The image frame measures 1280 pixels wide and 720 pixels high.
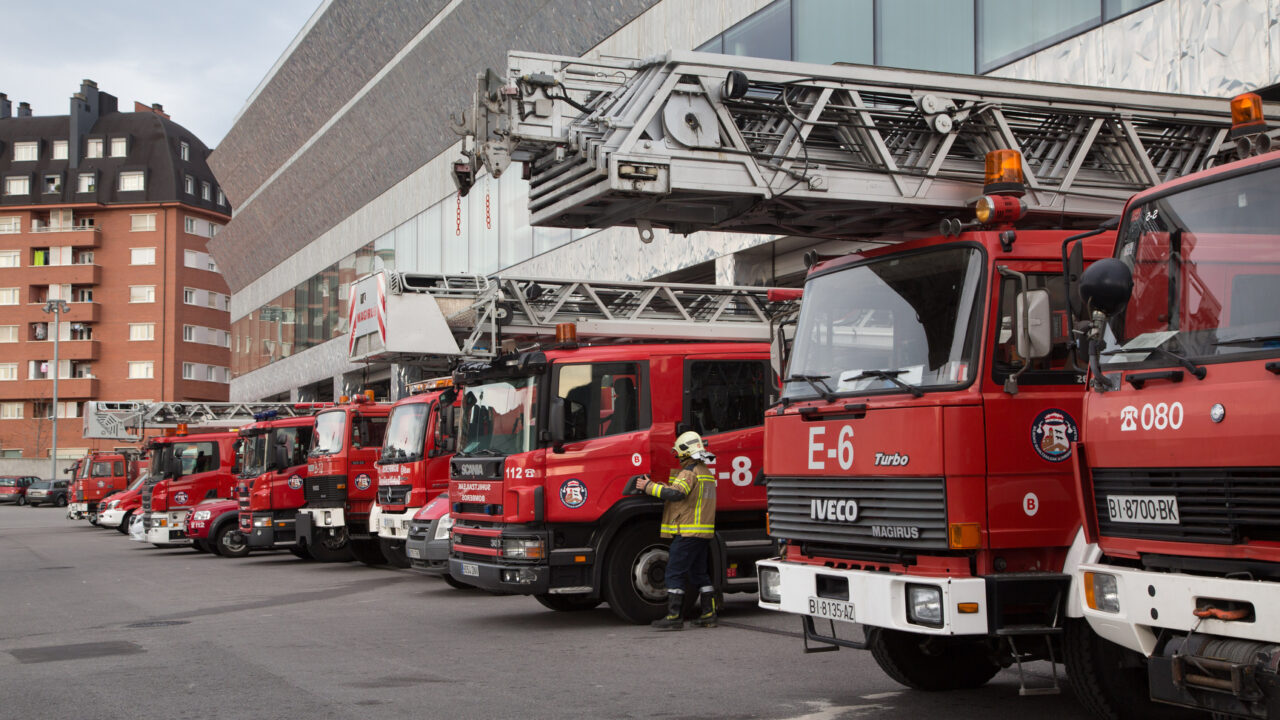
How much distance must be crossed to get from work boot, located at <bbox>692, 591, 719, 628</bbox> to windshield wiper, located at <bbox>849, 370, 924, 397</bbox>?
187 inches

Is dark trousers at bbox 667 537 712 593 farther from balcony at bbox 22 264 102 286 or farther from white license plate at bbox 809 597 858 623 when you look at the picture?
balcony at bbox 22 264 102 286

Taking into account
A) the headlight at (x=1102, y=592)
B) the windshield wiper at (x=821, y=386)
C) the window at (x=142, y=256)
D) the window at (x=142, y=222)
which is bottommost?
the headlight at (x=1102, y=592)

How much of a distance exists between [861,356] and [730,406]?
5036mm

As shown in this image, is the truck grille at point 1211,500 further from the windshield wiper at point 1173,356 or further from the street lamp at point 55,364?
the street lamp at point 55,364

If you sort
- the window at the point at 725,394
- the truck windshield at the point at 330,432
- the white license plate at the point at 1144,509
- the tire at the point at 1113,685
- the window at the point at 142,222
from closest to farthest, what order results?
the white license plate at the point at 1144,509, the tire at the point at 1113,685, the window at the point at 725,394, the truck windshield at the point at 330,432, the window at the point at 142,222

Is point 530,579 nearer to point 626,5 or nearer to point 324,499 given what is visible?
point 324,499

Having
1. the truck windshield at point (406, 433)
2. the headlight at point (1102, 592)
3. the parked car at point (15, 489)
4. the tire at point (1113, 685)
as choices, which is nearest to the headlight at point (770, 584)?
the tire at point (1113, 685)

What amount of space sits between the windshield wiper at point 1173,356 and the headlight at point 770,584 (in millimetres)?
2477

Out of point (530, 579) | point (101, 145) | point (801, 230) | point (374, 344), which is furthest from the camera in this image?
point (101, 145)

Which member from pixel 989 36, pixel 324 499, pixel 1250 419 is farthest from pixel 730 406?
pixel 324 499

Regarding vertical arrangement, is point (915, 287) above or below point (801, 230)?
below

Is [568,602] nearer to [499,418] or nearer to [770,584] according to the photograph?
[499,418]

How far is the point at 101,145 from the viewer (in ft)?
294

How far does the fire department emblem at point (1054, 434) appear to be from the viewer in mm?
6699
